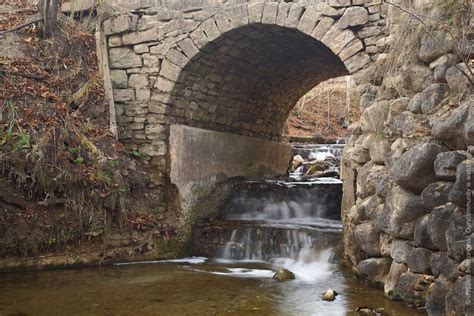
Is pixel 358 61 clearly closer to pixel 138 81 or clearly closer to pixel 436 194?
pixel 436 194

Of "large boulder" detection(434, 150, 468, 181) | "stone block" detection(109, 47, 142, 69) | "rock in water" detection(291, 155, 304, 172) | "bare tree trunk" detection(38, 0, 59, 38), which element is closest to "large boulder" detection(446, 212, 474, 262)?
"large boulder" detection(434, 150, 468, 181)

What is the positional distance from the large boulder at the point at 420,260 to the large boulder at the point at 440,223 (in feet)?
0.81

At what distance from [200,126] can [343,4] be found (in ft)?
10.4

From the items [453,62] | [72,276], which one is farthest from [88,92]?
[453,62]

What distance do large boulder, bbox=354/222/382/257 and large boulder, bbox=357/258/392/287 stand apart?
0.26 feet

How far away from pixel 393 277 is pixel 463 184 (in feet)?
4.73

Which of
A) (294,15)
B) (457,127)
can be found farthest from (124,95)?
(457,127)

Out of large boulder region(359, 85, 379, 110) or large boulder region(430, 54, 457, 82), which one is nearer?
large boulder region(430, 54, 457, 82)

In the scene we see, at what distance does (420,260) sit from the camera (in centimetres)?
409

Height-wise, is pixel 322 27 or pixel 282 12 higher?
pixel 282 12

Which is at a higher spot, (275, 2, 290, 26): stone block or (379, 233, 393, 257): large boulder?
(275, 2, 290, 26): stone block

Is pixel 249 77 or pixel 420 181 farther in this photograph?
pixel 249 77

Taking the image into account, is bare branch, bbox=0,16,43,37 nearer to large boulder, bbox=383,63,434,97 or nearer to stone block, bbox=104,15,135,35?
stone block, bbox=104,15,135,35

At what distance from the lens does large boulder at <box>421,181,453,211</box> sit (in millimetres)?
3773
